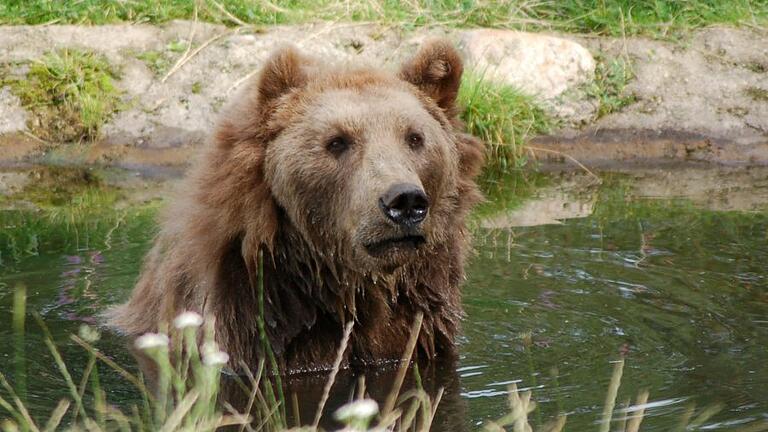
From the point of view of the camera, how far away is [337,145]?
18.2 ft

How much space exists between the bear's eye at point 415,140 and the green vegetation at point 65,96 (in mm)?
6759

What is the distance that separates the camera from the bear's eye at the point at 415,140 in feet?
18.3

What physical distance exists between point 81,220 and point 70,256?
1182mm

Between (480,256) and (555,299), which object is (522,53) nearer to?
(480,256)

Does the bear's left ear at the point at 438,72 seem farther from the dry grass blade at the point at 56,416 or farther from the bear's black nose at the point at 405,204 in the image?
the dry grass blade at the point at 56,416

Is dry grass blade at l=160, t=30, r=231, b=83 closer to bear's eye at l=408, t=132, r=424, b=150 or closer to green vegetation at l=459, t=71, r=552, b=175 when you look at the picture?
green vegetation at l=459, t=71, r=552, b=175

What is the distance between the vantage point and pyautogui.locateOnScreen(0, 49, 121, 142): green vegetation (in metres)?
11.8

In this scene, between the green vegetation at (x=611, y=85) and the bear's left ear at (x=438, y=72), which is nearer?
the bear's left ear at (x=438, y=72)

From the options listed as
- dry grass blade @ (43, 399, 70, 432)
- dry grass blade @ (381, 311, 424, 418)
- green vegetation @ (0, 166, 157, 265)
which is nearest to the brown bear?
dry grass blade @ (381, 311, 424, 418)

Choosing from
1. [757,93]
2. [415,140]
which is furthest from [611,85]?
[415,140]

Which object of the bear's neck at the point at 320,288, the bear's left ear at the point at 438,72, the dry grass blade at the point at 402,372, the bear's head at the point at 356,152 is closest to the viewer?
the dry grass blade at the point at 402,372

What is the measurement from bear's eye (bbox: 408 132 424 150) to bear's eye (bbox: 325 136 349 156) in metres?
0.28

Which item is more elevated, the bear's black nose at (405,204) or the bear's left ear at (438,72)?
the bear's left ear at (438,72)

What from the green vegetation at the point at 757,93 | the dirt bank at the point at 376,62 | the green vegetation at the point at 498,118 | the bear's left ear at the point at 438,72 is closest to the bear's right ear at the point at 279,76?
the bear's left ear at the point at 438,72
